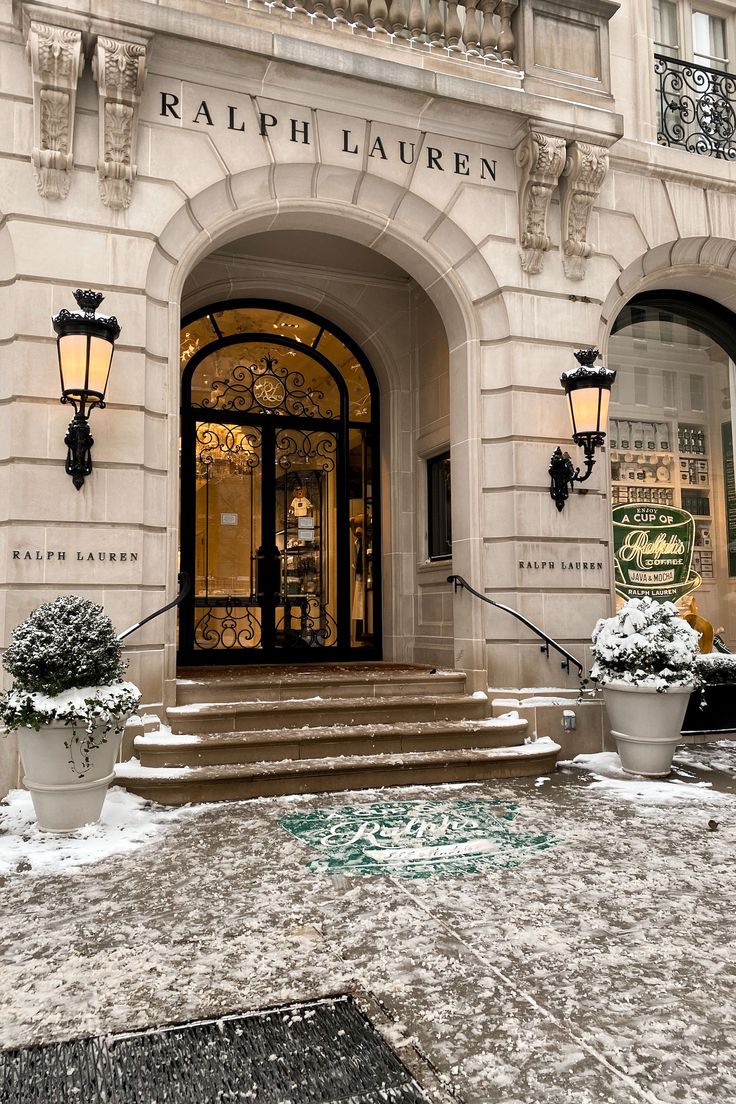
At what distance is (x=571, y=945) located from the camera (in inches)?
142

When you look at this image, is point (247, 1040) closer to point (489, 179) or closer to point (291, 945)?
point (291, 945)

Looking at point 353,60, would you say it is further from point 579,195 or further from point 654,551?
point 654,551

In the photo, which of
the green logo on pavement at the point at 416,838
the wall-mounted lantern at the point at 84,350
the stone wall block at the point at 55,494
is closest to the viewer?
the green logo on pavement at the point at 416,838

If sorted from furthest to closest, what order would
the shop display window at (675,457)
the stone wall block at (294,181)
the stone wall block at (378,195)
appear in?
the shop display window at (675,457)
the stone wall block at (378,195)
the stone wall block at (294,181)

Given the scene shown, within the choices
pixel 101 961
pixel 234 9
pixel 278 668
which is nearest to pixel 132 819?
pixel 101 961

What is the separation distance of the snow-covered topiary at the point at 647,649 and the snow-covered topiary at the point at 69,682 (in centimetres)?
430

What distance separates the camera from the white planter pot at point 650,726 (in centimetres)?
733

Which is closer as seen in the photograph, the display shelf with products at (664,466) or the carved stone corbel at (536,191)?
the carved stone corbel at (536,191)

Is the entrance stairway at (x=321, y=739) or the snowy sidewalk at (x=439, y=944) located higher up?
the entrance stairway at (x=321, y=739)

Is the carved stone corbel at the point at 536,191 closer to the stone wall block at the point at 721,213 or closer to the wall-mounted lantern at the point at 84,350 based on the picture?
the stone wall block at the point at 721,213

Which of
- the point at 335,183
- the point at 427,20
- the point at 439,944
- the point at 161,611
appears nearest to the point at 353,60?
the point at 335,183

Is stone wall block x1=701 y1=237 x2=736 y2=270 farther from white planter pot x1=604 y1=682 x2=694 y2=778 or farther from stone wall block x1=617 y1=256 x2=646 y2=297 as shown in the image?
white planter pot x1=604 y1=682 x2=694 y2=778

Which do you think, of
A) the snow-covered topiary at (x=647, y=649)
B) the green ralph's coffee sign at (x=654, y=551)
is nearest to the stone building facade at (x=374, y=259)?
the green ralph's coffee sign at (x=654, y=551)

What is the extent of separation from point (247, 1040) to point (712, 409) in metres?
10.1
